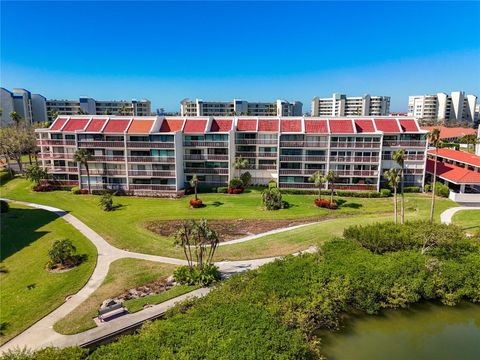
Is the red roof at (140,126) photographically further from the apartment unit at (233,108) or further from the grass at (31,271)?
the apartment unit at (233,108)

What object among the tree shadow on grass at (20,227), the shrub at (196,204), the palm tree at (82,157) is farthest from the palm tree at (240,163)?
the tree shadow on grass at (20,227)

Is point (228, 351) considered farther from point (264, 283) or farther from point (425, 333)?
point (425, 333)

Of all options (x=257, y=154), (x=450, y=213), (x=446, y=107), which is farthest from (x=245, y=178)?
(x=446, y=107)

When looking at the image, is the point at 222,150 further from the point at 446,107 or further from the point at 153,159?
the point at 446,107

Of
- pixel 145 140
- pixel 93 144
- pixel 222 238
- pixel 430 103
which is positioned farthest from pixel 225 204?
pixel 430 103

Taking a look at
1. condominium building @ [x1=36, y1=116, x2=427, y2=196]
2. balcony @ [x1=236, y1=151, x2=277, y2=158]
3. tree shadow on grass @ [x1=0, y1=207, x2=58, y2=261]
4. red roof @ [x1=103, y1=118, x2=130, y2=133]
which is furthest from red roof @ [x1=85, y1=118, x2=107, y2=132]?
balcony @ [x1=236, y1=151, x2=277, y2=158]
